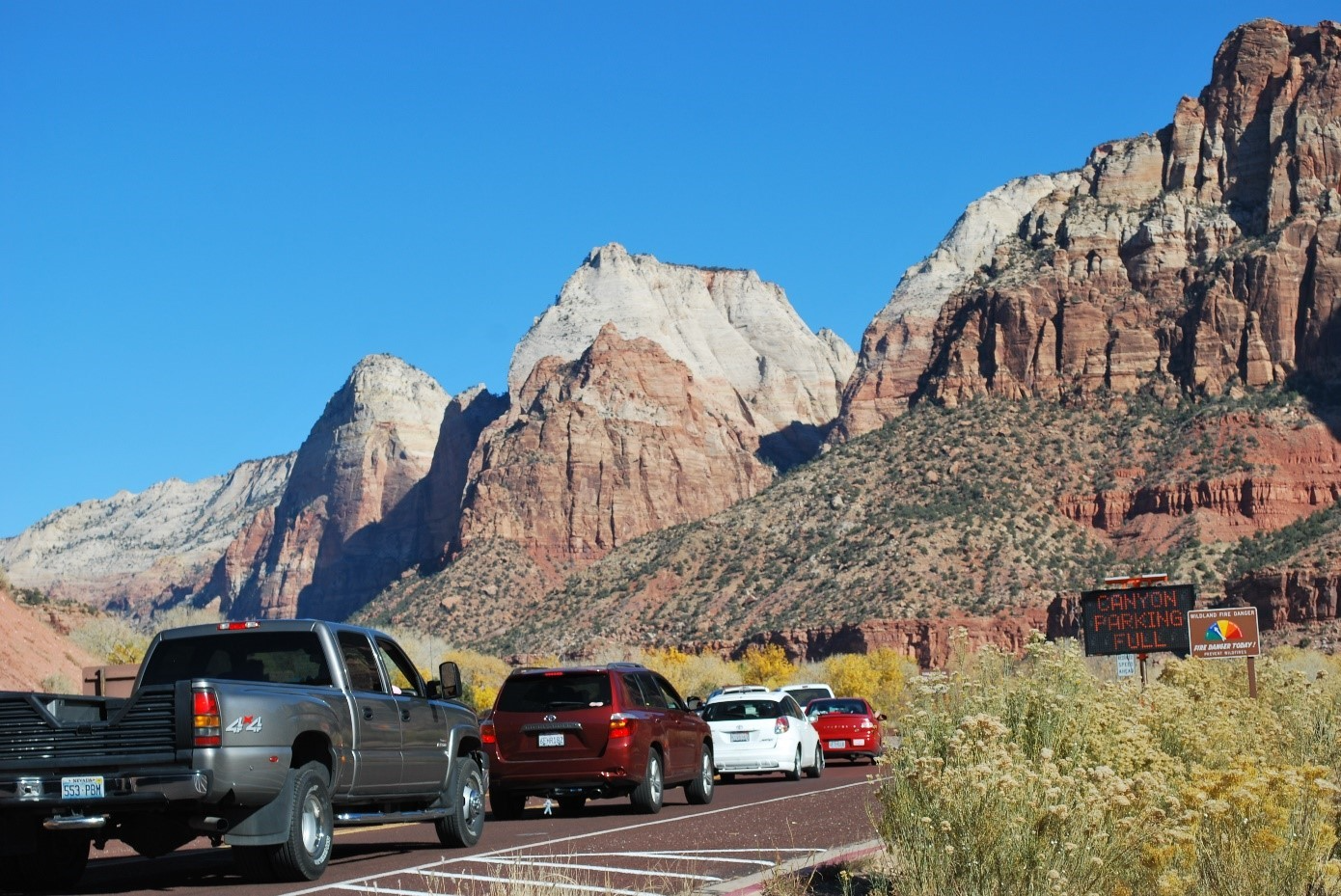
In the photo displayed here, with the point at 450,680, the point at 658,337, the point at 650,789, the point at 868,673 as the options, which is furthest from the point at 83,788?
the point at 658,337

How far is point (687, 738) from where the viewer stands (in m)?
22.0

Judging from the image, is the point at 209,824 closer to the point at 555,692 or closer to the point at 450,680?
the point at 450,680

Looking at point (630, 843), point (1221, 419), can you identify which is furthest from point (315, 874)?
point (1221, 419)

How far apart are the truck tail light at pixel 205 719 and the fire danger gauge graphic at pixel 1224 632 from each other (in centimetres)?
2546

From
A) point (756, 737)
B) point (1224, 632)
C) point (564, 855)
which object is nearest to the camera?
point (564, 855)

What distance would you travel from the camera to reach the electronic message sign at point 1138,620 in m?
40.0

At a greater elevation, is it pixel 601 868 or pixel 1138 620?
pixel 1138 620

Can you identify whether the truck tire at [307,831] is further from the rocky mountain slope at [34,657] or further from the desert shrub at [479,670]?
the desert shrub at [479,670]

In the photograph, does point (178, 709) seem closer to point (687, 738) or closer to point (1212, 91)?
point (687, 738)

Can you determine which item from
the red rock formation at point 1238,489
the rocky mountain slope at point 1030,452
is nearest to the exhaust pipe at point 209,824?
the rocky mountain slope at point 1030,452

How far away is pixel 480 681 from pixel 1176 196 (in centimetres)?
6150

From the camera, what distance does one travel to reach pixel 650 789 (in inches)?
798

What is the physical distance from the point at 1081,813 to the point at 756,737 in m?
18.4

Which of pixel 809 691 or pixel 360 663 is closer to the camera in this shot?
pixel 360 663
